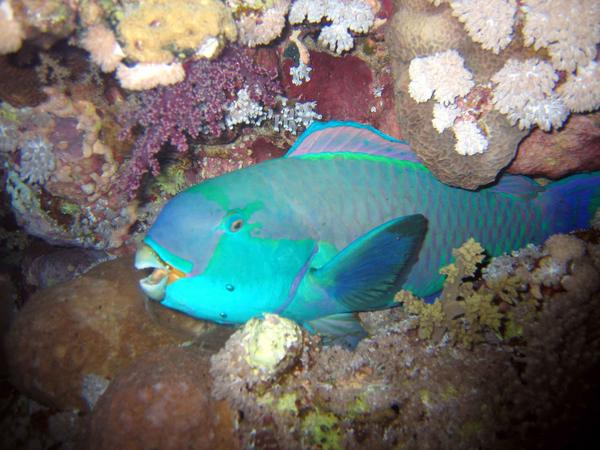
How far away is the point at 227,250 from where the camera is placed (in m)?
2.06

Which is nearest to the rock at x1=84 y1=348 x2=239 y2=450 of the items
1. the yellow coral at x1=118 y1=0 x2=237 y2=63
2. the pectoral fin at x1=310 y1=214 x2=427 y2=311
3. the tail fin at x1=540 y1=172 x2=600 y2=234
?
the pectoral fin at x1=310 y1=214 x2=427 y2=311

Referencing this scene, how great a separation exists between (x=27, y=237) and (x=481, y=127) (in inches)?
226

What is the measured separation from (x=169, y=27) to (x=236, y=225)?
1234mm

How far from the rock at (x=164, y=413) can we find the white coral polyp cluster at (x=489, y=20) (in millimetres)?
2662

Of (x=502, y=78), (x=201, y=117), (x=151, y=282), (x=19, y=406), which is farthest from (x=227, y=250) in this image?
(x=19, y=406)

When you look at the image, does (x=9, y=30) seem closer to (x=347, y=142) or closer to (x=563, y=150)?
(x=347, y=142)

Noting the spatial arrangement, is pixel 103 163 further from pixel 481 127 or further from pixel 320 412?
pixel 481 127

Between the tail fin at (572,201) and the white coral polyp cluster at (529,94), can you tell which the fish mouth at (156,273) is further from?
the tail fin at (572,201)

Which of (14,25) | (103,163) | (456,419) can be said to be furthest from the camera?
(103,163)

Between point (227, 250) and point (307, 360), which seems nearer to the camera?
point (227, 250)

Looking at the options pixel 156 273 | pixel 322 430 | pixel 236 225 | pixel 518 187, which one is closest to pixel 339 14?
pixel 236 225

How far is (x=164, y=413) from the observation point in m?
2.28

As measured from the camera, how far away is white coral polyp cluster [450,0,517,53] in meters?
2.05

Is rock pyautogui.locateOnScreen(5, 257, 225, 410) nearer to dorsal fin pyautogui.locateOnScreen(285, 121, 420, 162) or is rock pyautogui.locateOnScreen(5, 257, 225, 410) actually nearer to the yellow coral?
dorsal fin pyautogui.locateOnScreen(285, 121, 420, 162)
